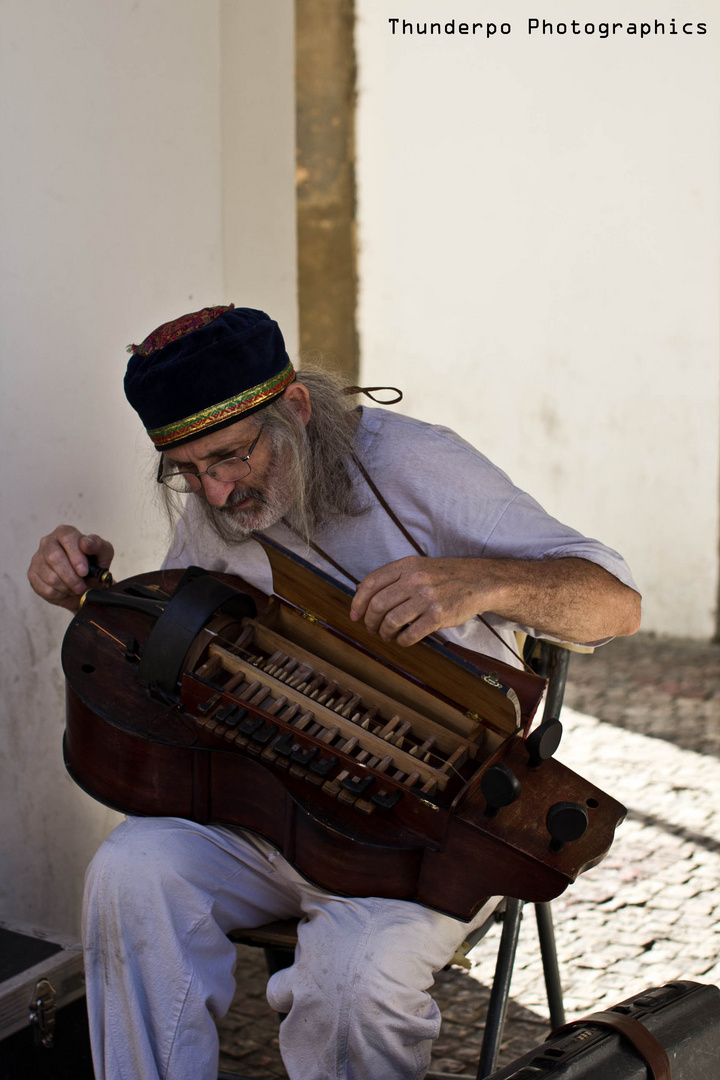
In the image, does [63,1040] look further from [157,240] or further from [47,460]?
[157,240]

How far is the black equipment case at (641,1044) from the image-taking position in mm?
1556

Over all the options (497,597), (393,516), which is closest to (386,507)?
(393,516)

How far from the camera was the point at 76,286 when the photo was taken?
106 inches

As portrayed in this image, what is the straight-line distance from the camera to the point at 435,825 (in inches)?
66.9

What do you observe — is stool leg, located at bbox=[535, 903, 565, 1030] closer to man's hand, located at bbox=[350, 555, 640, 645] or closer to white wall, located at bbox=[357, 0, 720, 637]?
man's hand, located at bbox=[350, 555, 640, 645]

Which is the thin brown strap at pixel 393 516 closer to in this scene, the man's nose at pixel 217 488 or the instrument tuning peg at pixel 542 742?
the man's nose at pixel 217 488

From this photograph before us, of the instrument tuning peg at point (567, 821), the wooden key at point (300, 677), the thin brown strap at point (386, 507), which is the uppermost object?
the thin brown strap at point (386, 507)

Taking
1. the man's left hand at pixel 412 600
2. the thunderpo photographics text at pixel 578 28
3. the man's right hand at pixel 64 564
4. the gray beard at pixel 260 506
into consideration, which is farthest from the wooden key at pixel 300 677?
the thunderpo photographics text at pixel 578 28

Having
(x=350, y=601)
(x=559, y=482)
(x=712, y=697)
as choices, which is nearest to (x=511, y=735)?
(x=350, y=601)

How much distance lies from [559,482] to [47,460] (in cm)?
412

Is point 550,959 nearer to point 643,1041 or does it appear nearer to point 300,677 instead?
point 643,1041

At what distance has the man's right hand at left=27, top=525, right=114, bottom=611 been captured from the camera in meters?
2.40

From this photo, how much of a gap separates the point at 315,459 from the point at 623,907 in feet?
6.05

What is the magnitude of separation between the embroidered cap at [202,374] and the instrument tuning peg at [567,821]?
38.9 inches
